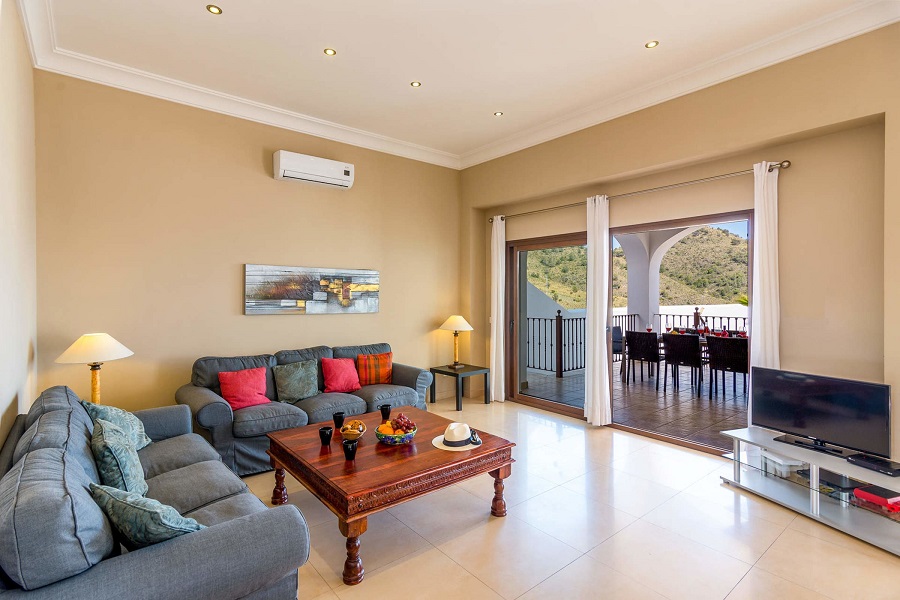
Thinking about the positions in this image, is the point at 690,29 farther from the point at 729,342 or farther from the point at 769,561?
the point at 729,342

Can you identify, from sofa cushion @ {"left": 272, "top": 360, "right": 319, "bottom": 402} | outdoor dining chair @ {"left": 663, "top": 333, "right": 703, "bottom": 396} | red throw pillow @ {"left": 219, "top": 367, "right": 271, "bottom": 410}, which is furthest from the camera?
outdoor dining chair @ {"left": 663, "top": 333, "right": 703, "bottom": 396}

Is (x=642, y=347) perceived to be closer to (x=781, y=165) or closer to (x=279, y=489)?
(x=781, y=165)

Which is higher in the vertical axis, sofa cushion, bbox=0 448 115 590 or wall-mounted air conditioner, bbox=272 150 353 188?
wall-mounted air conditioner, bbox=272 150 353 188

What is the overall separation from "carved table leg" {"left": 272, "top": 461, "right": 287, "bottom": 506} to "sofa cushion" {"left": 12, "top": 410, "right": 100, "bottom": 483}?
113 centimetres

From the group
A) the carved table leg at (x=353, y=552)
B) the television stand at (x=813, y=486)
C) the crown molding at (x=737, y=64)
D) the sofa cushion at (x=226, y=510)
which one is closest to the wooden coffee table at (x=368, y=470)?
the carved table leg at (x=353, y=552)

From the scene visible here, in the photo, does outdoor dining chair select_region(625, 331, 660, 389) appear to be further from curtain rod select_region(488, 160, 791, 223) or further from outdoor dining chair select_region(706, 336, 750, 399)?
curtain rod select_region(488, 160, 791, 223)

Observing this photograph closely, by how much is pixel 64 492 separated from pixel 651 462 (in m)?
3.97

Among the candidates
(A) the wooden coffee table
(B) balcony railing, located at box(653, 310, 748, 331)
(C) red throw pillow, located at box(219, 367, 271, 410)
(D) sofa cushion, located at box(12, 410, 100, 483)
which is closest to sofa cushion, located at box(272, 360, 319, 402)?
(C) red throw pillow, located at box(219, 367, 271, 410)

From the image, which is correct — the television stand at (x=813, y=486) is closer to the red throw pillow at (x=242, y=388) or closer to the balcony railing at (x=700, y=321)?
the red throw pillow at (x=242, y=388)

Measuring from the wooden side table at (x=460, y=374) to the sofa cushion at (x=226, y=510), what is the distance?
11.0 ft

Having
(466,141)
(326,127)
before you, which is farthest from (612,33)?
(326,127)

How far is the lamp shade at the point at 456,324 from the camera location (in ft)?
18.9

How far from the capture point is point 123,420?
9.20 feet

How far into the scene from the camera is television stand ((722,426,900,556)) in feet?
8.66
